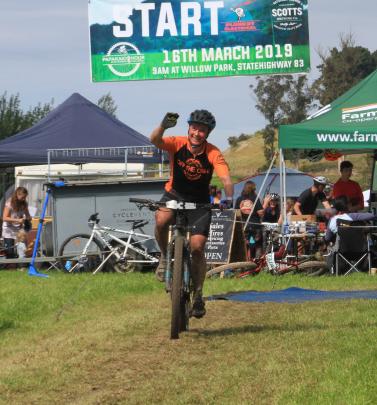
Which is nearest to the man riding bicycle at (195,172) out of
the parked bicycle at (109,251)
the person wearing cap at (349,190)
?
the parked bicycle at (109,251)

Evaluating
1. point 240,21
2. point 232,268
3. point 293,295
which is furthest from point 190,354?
point 240,21

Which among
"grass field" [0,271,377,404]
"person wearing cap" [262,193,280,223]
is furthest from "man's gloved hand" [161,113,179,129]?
"person wearing cap" [262,193,280,223]

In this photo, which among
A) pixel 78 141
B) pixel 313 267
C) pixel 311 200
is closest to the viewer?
pixel 313 267

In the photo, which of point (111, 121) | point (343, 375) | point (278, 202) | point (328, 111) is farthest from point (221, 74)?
point (343, 375)

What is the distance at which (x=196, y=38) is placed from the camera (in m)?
28.6

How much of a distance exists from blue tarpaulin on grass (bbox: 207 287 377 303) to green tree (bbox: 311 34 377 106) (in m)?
53.6

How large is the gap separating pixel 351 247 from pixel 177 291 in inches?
323

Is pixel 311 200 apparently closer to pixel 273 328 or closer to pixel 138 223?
pixel 138 223

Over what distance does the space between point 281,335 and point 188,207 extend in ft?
4.42

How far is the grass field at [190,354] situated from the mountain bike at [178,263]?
22 cm

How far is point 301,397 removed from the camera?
6.89 meters

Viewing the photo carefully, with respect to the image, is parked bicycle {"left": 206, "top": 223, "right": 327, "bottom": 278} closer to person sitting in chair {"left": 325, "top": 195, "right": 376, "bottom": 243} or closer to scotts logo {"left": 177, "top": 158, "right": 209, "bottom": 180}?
person sitting in chair {"left": 325, "top": 195, "right": 376, "bottom": 243}

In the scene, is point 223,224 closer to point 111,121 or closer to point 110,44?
point 111,121

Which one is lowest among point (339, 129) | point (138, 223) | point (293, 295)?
point (293, 295)
